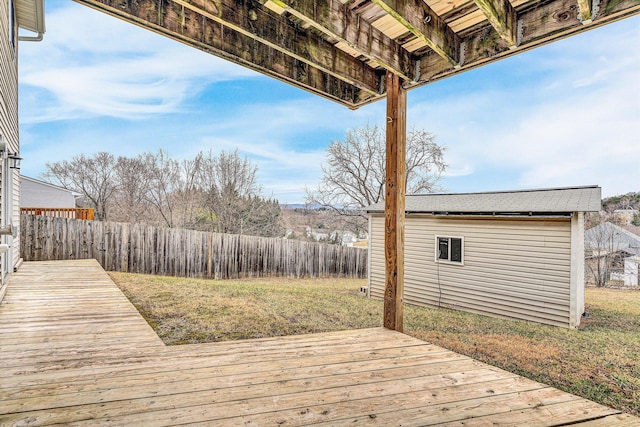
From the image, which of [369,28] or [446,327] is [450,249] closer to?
[446,327]

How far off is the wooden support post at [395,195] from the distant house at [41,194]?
1774cm

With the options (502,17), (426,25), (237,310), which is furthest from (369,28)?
(237,310)

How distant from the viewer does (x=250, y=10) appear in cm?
200

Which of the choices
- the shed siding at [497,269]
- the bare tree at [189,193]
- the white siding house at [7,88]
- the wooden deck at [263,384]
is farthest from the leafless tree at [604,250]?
the bare tree at [189,193]

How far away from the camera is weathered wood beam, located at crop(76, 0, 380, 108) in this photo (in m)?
1.87

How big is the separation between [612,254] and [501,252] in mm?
8489

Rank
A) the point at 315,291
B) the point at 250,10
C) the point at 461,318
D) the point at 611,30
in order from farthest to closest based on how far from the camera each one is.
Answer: the point at 611,30 → the point at 315,291 → the point at 461,318 → the point at 250,10

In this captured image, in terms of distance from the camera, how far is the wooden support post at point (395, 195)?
2.79m

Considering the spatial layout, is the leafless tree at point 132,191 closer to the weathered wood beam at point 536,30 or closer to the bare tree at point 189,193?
the bare tree at point 189,193

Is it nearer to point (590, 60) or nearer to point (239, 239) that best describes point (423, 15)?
point (239, 239)

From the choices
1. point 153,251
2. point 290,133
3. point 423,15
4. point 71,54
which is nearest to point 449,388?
point 423,15

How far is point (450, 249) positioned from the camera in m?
7.77

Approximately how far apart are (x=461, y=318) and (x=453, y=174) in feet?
36.1

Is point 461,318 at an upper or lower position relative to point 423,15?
lower
